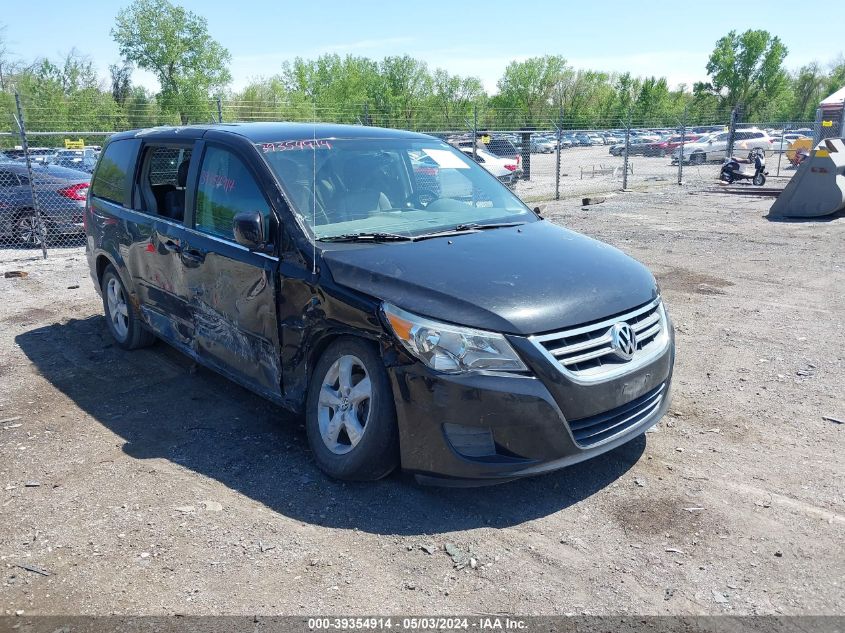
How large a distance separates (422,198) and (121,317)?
10.4 feet

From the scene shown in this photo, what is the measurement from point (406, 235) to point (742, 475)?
7.51ft

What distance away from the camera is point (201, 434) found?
14.9 ft

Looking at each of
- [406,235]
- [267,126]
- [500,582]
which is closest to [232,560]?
[500,582]

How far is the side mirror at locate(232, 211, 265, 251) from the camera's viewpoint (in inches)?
155

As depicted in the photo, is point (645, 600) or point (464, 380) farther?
point (464, 380)

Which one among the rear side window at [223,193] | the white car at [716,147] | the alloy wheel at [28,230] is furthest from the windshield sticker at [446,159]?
the white car at [716,147]

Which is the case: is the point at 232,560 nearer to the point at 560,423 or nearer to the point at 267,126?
the point at 560,423

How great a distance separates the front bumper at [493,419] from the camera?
323 centimetres

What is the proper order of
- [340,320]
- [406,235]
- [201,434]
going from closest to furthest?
[340,320] < [406,235] < [201,434]

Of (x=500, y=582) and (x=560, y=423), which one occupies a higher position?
(x=560, y=423)

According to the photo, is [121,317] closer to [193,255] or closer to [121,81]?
[193,255]

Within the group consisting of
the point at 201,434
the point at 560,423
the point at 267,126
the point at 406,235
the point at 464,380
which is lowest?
the point at 201,434

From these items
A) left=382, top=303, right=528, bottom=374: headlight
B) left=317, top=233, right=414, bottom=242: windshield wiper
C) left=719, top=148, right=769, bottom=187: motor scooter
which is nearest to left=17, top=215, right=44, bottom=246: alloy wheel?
left=317, top=233, right=414, bottom=242: windshield wiper

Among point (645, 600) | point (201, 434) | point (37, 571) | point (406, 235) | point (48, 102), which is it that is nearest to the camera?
point (645, 600)
